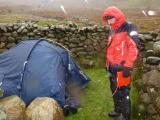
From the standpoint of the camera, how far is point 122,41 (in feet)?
26.2

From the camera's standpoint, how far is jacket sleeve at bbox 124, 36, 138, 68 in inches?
305

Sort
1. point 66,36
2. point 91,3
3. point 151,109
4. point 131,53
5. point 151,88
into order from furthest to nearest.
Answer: point 91,3, point 66,36, point 151,88, point 151,109, point 131,53

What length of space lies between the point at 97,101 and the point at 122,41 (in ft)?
8.72

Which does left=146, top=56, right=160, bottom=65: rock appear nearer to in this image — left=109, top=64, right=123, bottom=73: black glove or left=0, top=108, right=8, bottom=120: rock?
left=109, top=64, right=123, bottom=73: black glove

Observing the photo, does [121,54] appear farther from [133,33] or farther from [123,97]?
[123,97]

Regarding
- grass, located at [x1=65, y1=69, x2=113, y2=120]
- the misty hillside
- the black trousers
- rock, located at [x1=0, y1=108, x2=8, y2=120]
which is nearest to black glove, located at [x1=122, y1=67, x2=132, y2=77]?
the black trousers

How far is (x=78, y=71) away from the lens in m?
11.0

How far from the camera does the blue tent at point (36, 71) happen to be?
923 cm

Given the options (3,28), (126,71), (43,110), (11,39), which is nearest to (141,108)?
(126,71)

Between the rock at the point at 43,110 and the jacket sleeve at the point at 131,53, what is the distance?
176 centimetres

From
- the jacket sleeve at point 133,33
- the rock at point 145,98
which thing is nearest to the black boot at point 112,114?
the rock at point 145,98

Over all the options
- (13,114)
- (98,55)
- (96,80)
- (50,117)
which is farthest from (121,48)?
(98,55)

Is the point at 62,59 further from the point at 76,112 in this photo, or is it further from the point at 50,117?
the point at 50,117

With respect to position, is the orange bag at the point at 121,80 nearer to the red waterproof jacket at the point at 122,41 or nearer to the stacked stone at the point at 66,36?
the red waterproof jacket at the point at 122,41
